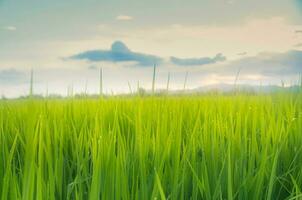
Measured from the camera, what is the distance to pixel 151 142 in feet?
3.56

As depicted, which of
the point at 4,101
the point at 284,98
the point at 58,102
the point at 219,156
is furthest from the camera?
the point at 58,102

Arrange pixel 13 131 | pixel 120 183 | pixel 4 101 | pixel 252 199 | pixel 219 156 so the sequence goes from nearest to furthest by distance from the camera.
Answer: pixel 120 183 → pixel 252 199 → pixel 219 156 → pixel 13 131 → pixel 4 101

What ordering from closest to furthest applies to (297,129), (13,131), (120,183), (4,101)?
(120,183) → (297,129) → (13,131) → (4,101)

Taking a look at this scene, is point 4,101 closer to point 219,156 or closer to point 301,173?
point 219,156

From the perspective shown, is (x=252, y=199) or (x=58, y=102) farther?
(x=58, y=102)

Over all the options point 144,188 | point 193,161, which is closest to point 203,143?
point 193,161

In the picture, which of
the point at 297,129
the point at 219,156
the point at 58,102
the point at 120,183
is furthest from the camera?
the point at 58,102

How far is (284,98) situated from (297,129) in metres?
0.94

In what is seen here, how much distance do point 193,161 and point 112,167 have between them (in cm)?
22

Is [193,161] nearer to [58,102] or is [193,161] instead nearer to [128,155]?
[128,155]

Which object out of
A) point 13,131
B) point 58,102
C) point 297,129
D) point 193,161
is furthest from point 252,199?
point 58,102

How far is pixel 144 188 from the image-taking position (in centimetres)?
76

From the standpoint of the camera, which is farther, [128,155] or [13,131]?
[13,131]

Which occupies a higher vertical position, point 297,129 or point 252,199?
point 297,129
